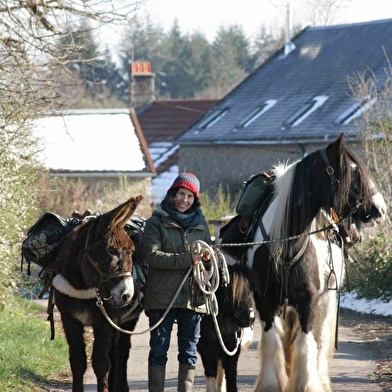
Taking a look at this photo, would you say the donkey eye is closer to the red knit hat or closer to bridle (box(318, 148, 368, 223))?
the red knit hat

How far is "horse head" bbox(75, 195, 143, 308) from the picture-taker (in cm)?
638

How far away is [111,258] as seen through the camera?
253 inches

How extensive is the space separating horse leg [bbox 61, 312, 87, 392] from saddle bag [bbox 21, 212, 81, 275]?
30.1 inches

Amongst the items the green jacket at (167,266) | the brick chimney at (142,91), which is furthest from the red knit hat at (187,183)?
the brick chimney at (142,91)

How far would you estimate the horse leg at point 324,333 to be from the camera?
7.30 metres

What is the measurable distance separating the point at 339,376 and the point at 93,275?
317 centimetres

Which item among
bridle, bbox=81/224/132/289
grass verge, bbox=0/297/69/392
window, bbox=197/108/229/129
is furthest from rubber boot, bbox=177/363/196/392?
window, bbox=197/108/229/129

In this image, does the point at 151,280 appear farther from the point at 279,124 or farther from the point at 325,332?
the point at 279,124

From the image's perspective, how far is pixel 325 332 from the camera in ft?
24.2

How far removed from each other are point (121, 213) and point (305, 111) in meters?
27.6

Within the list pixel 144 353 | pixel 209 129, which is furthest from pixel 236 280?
pixel 209 129

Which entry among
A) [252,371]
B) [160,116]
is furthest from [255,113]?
[252,371]

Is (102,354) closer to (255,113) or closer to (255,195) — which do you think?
(255,195)

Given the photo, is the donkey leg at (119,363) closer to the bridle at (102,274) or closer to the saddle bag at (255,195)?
the bridle at (102,274)
